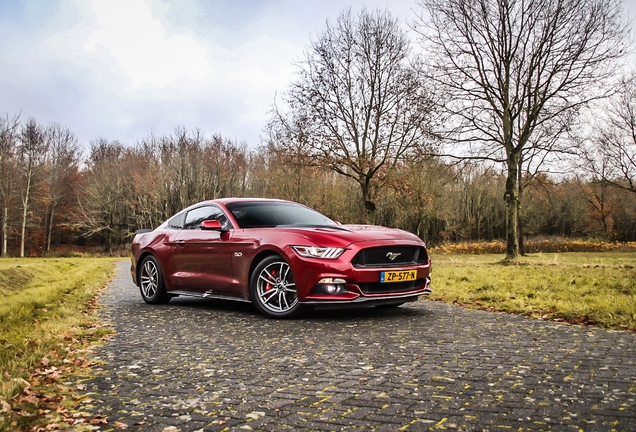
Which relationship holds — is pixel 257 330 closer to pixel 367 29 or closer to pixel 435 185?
pixel 367 29

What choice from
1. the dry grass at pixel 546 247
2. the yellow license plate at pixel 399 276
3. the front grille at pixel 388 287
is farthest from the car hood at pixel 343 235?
the dry grass at pixel 546 247

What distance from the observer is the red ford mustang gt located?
6.15 metres

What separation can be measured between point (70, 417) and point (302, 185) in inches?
1169

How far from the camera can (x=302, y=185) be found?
1281 inches

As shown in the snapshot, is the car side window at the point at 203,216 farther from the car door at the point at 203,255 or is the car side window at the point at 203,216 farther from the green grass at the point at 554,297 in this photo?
the green grass at the point at 554,297

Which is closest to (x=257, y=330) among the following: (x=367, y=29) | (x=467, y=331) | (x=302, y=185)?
(x=467, y=331)

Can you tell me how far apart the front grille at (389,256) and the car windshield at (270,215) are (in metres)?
1.20

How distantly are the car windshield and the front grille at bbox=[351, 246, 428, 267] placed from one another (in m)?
1.20

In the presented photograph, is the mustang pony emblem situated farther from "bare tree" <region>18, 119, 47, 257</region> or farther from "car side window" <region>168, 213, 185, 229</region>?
"bare tree" <region>18, 119, 47, 257</region>

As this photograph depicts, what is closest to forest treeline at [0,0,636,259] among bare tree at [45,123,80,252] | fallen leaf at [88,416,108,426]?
fallen leaf at [88,416,108,426]

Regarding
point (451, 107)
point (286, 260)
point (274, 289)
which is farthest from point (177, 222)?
point (451, 107)

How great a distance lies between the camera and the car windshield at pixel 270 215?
7.27 meters

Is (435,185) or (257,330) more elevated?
(435,185)

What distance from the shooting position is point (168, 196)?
52.1m
